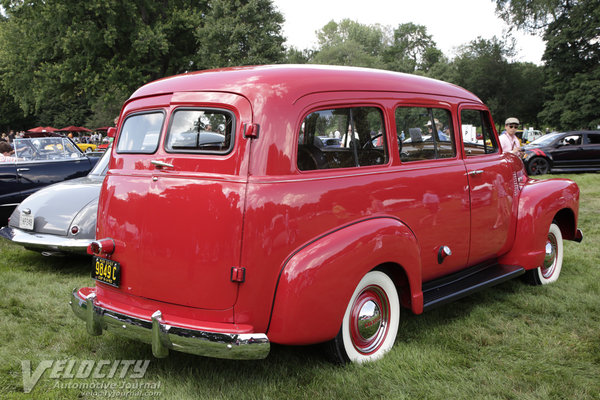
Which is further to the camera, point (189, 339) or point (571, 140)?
point (571, 140)

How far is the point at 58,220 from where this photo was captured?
592 cm

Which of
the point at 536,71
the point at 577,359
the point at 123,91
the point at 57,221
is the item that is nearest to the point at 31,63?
the point at 123,91

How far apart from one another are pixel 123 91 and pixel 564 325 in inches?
1016

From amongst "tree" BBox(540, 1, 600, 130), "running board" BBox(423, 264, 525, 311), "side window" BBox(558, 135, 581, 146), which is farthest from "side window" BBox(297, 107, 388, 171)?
"tree" BBox(540, 1, 600, 130)

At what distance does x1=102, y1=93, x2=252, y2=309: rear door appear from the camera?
2.99 m

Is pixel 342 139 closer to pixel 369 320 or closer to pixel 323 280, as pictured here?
pixel 323 280

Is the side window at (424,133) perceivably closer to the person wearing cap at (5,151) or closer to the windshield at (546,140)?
the person wearing cap at (5,151)

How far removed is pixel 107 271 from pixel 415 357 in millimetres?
2205

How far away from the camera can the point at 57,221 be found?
19.4ft

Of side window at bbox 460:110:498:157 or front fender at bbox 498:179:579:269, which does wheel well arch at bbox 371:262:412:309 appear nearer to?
side window at bbox 460:110:498:157

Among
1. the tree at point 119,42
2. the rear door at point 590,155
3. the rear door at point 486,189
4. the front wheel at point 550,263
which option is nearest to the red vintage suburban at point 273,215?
the rear door at point 486,189

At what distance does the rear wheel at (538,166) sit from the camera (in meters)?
16.2

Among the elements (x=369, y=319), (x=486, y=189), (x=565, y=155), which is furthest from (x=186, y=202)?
(x=565, y=155)

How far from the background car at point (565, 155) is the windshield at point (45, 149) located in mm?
13460
